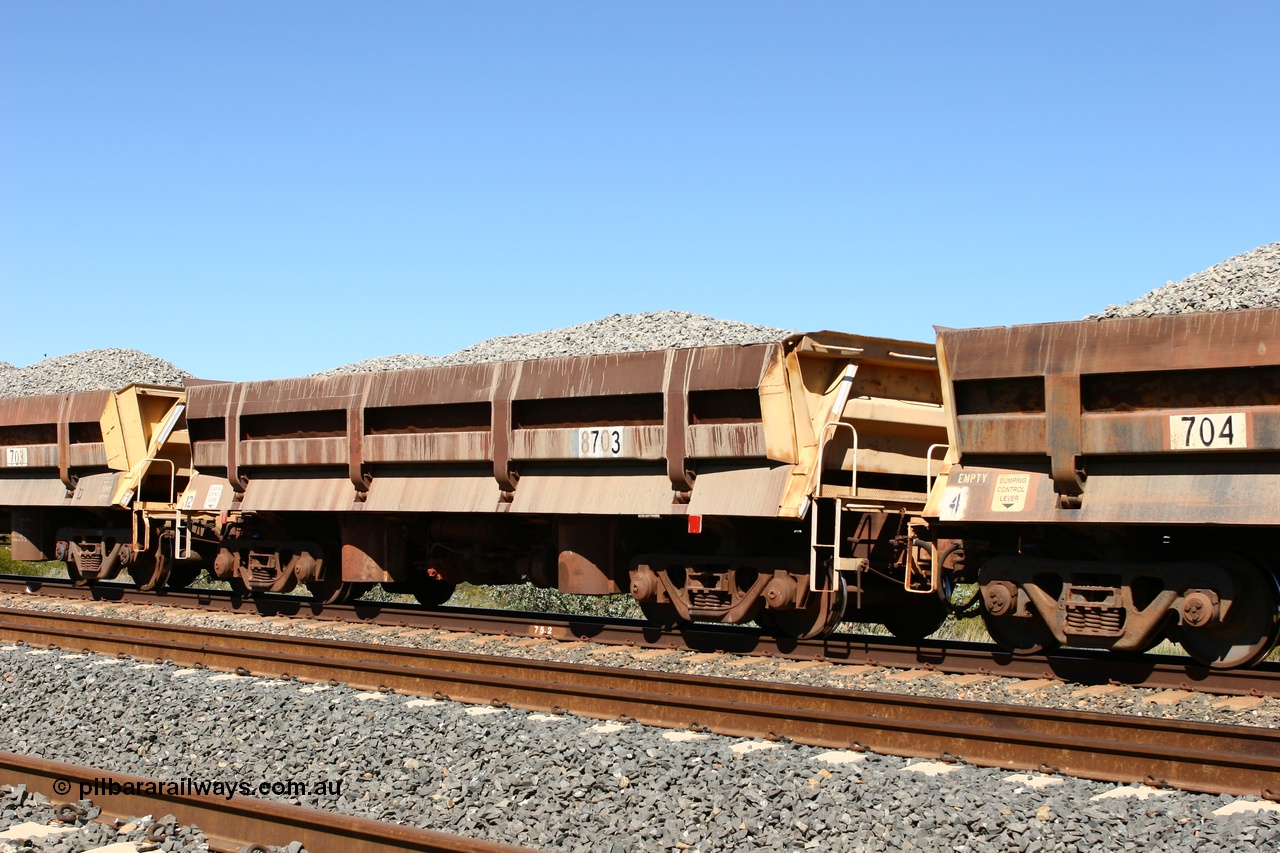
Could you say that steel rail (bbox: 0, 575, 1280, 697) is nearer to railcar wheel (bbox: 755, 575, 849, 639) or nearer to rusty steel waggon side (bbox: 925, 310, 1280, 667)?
railcar wheel (bbox: 755, 575, 849, 639)

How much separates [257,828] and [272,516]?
997 centimetres

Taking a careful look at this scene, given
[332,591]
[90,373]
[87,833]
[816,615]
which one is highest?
[90,373]

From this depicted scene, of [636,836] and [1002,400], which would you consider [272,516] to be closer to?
[1002,400]

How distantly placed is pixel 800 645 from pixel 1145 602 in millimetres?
3107

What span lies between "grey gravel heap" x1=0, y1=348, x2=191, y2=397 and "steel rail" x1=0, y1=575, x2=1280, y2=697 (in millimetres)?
9593

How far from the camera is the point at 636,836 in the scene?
6.04 metres

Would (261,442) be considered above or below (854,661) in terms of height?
above

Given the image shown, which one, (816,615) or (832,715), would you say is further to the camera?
(816,615)

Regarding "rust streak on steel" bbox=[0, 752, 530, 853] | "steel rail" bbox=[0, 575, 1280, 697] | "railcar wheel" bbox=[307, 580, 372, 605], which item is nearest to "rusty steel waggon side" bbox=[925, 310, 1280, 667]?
"steel rail" bbox=[0, 575, 1280, 697]

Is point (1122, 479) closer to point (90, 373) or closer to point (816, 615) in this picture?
point (816, 615)

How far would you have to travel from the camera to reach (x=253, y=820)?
20.3 feet

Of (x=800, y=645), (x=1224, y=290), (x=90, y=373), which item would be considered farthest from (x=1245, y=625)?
(x=90, y=373)

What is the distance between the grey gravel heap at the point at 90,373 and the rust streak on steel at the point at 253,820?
63.1 ft

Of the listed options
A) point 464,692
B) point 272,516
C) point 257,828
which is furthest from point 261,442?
point 257,828
